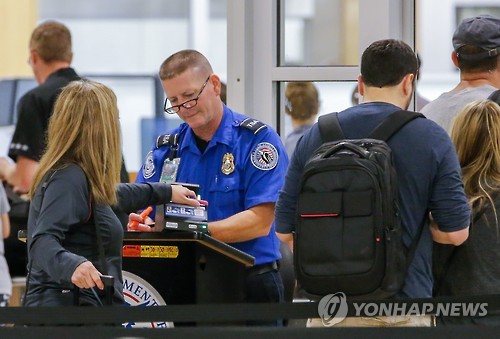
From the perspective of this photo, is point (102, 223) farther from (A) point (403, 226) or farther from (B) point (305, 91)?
(B) point (305, 91)

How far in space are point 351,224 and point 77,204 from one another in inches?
32.4

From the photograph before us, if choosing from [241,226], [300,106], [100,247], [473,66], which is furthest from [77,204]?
[300,106]

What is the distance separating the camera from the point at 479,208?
141 inches

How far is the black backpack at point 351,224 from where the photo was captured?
3264 mm

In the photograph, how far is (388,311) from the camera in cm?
330

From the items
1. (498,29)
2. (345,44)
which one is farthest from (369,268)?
(345,44)

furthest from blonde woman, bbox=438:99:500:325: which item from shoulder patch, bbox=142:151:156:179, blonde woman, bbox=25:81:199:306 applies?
shoulder patch, bbox=142:151:156:179

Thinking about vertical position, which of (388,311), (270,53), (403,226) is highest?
(270,53)

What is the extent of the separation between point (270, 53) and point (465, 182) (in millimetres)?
1502

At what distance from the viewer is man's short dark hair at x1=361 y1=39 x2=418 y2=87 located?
3.50m

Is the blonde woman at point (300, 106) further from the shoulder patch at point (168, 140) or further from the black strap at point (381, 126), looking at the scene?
the black strap at point (381, 126)

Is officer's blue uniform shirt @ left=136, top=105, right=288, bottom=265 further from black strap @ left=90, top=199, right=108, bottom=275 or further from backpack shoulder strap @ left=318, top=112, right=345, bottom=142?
black strap @ left=90, top=199, right=108, bottom=275

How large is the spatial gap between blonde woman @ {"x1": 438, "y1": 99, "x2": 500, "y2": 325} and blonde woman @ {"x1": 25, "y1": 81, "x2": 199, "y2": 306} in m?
1.07

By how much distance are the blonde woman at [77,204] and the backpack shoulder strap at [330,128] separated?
649mm
